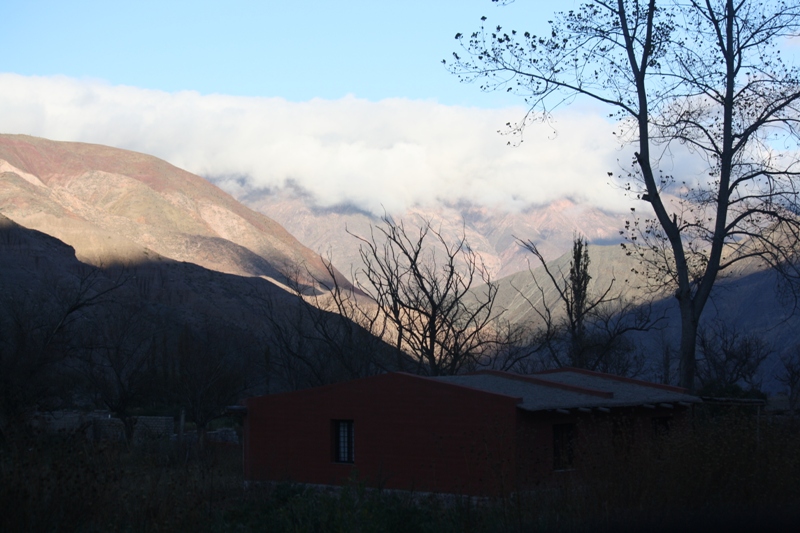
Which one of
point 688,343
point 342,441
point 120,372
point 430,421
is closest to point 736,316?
point 120,372

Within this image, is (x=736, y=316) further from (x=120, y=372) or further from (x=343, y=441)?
(x=343, y=441)

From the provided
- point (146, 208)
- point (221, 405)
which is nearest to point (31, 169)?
point (146, 208)

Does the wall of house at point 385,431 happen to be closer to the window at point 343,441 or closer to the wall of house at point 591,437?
the window at point 343,441

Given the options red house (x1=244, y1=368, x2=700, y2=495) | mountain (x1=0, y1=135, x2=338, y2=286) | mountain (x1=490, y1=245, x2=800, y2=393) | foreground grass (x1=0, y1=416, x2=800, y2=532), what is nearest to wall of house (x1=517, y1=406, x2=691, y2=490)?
red house (x1=244, y1=368, x2=700, y2=495)

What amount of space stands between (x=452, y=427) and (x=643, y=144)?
29.6 feet

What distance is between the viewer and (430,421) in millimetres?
21281

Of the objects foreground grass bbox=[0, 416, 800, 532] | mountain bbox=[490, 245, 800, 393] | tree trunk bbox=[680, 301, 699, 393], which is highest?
mountain bbox=[490, 245, 800, 393]

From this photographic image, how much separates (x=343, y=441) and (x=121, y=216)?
430ft

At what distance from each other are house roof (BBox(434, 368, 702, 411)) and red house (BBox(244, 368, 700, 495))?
32 millimetres

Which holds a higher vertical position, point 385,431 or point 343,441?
point 385,431

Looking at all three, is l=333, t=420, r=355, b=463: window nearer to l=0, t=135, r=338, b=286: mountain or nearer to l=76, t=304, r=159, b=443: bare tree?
l=76, t=304, r=159, b=443: bare tree

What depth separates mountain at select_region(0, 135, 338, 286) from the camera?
353ft

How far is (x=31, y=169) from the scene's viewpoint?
180 metres

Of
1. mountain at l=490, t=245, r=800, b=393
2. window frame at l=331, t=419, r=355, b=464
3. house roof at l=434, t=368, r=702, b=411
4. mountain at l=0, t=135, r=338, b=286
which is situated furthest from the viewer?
mountain at l=0, t=135, r=338, b=286
